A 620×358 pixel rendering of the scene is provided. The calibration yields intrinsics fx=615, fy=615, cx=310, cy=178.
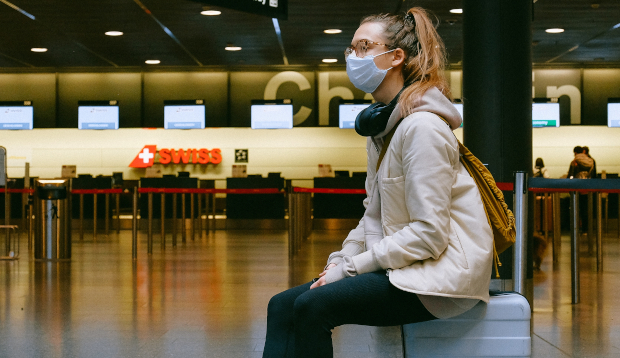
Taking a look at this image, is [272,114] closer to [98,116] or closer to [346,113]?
[346,113]

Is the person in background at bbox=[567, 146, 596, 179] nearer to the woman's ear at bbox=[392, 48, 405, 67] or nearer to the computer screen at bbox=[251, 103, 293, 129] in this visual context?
the computer screen at bbox=[251, 103, 293, 129]

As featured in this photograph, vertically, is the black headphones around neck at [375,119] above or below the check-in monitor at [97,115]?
below

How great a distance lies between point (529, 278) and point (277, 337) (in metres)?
4.69

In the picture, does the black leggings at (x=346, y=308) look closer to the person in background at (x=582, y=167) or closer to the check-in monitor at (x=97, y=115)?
the person in background at (x=582, y=167)

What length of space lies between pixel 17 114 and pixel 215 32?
6.24 meters

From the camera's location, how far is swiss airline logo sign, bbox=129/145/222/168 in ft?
49.3

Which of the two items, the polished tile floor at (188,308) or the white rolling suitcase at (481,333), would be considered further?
the polished tile floor at (188,308)

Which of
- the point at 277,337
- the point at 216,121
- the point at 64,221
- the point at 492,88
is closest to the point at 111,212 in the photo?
the point at 216,121

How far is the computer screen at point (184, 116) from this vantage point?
1405cm

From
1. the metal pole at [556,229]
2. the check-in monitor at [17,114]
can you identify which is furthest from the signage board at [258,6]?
the check-in monitor at [17,114]

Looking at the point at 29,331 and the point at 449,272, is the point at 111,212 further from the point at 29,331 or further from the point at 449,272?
the point at 449,272

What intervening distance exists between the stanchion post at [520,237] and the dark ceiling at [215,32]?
5511 mm

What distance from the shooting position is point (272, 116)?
14.0 m

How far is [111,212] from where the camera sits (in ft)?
44.5
